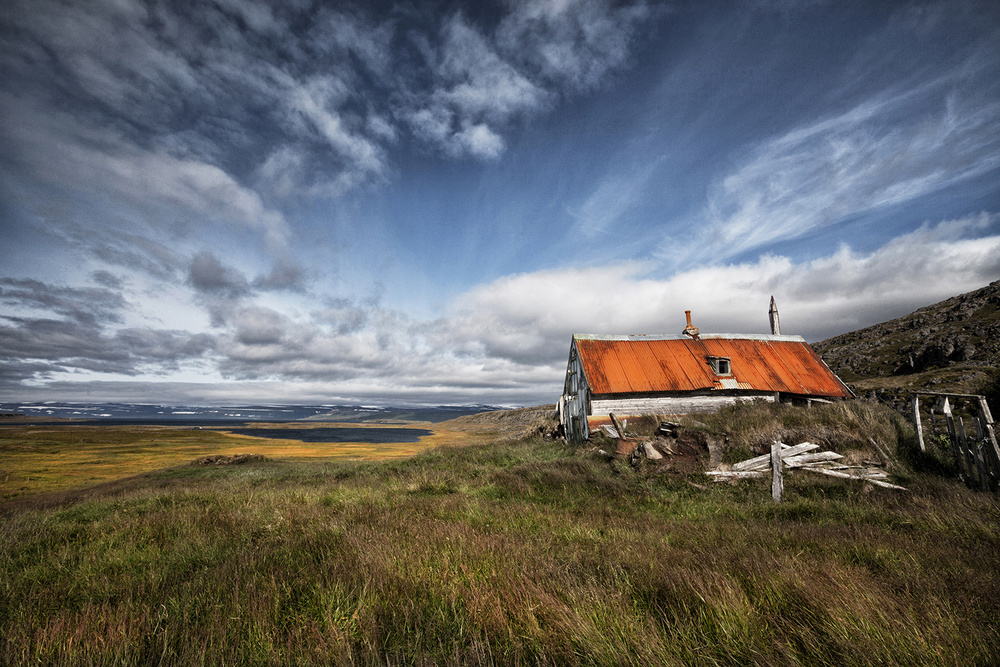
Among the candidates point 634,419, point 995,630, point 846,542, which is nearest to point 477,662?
point 995,630

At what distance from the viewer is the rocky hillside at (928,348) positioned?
47.6 m

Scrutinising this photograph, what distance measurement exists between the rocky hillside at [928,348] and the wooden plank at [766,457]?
40144 mm

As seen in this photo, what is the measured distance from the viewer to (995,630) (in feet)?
9.59

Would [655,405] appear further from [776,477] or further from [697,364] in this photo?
[776,477]

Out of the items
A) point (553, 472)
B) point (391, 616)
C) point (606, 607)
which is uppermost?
point (606, 607)

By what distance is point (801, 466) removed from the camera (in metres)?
10.9

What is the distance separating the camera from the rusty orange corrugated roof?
22.2 meters

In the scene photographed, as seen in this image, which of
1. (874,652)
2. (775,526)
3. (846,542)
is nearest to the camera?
(874,652)

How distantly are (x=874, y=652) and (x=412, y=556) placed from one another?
4.20 meters

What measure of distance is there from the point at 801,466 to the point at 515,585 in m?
10.8

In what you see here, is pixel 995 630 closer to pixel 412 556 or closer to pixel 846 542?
pixel 846 542

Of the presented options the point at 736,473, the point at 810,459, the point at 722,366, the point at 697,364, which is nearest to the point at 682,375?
the point at 697,364

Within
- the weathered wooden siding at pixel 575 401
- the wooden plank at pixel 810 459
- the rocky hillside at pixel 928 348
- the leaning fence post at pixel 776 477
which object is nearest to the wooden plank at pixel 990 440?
the wooden plank at pixel 810 459

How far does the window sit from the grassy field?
14.7 m
